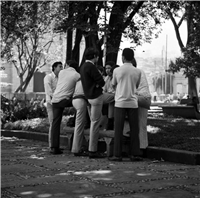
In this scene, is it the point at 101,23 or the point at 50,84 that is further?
the point at 101,23

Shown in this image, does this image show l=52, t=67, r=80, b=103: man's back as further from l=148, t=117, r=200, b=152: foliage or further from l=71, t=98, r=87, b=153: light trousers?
l=148, t=117, r=200, b=152: foliage

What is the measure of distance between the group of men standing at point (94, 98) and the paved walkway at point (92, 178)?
0.44m

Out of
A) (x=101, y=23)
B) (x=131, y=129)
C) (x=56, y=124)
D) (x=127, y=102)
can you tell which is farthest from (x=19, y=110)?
(x=127, y=102)

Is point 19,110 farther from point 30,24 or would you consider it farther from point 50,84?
point 30,24

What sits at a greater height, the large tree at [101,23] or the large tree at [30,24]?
the large tree at [30,24]

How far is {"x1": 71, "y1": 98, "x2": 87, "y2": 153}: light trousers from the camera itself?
10.7 m

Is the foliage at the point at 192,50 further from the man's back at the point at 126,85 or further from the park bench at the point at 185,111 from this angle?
the man's back at the point at 126,85

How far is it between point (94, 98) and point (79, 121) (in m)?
0.79

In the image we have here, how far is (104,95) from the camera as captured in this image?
34.8 feet

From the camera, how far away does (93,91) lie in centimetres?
1020

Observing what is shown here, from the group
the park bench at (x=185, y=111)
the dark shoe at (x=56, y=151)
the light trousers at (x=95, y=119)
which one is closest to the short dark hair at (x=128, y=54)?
the light trousers at (x=95, y=119)

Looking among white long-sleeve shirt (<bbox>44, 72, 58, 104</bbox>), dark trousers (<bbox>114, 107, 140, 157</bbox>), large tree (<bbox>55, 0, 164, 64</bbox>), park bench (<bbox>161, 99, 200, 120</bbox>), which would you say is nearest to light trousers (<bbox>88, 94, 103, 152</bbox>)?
dark trousers (<bbox>114, 107, 140, 157</bbox>)

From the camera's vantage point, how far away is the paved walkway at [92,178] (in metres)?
6.42

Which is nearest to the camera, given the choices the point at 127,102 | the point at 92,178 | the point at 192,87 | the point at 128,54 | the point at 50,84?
the point at 92,178
